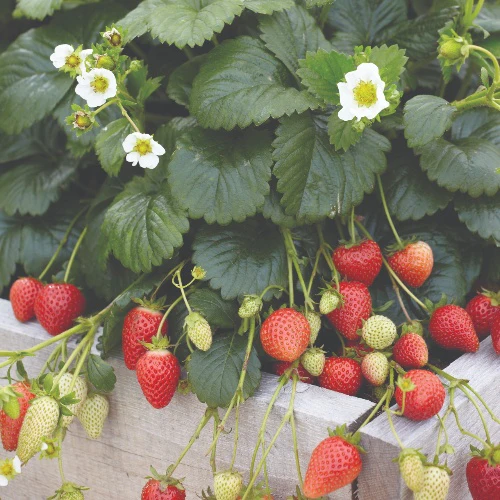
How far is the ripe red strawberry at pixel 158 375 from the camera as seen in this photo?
3.35 feet

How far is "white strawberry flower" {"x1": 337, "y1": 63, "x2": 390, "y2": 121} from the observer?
999 mm

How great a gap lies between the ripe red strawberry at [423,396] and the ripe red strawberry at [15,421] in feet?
1.59

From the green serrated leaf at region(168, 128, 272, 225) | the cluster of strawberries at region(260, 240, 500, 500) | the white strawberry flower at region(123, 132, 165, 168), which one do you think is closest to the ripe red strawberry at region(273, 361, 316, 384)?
the cluster of strawberries at region(260, 240, 500, 500)

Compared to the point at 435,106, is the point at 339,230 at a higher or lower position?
lower

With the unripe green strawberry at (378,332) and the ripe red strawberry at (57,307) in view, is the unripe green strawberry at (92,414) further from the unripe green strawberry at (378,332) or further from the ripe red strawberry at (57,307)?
the unripe green strawberry at (378,332)

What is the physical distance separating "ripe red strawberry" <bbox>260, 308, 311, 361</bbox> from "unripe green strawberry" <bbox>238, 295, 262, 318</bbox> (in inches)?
1.0

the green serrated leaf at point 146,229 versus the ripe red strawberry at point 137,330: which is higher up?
the green serrated leaf at point 146,229

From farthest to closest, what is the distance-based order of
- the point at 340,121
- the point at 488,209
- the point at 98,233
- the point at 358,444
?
1. the point at 98,233
2. the point at 488,209
3. the point at 340,121
4. the point at 358,444

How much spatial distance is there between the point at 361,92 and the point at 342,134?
0.29 feet

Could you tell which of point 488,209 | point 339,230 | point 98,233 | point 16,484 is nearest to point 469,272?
point 488,209

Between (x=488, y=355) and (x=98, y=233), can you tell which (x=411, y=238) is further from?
(x=98, y=233)

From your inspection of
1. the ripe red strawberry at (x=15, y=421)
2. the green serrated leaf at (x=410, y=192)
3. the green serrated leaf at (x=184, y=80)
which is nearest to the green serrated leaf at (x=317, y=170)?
the green serrated leaf at (x=410, y=192)

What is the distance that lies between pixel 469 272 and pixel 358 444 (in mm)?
454

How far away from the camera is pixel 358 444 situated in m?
0.94
